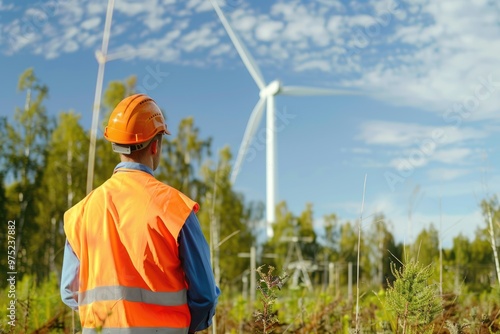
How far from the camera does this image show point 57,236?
130 ft

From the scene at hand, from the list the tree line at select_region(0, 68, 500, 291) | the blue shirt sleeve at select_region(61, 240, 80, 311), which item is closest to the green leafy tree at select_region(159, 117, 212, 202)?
the tree line at select_region(0, 68, 500, 291)

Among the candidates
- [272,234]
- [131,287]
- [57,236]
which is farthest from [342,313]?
[272,234]

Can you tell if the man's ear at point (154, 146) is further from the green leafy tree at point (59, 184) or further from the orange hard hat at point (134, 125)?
the green leafy tree at point (59, 184)

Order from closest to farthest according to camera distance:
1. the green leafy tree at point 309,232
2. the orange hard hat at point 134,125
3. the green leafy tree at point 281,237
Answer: the orange hard hat at point 134,125
the green leafy tree at point 281,237
the green leafy tree at point 309,232

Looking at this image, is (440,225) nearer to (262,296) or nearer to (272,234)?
(262,296)

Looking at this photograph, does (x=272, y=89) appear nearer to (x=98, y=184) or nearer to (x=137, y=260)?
(x=98, y=184)

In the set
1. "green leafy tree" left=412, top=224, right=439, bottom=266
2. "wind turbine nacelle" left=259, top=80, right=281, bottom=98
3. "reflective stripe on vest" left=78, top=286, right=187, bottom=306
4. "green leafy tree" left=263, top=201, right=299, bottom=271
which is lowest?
"reflective stripe on vest" left=78, top=286, right=187, bottom=306

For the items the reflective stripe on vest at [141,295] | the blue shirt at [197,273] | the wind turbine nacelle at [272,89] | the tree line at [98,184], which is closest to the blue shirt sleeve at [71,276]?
the reflective stripe on vest at [141,295]

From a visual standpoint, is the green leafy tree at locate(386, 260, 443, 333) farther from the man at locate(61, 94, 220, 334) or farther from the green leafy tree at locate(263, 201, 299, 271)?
the green leafy tree at locate(263, 201, 299, 271)

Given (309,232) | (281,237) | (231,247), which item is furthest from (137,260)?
(309,232)

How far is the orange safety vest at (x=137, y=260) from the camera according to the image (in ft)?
12.1

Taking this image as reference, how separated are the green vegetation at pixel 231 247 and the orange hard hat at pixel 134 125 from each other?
1131mm

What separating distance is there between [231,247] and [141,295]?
1832 inches

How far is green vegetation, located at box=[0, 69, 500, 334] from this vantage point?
6.44m
